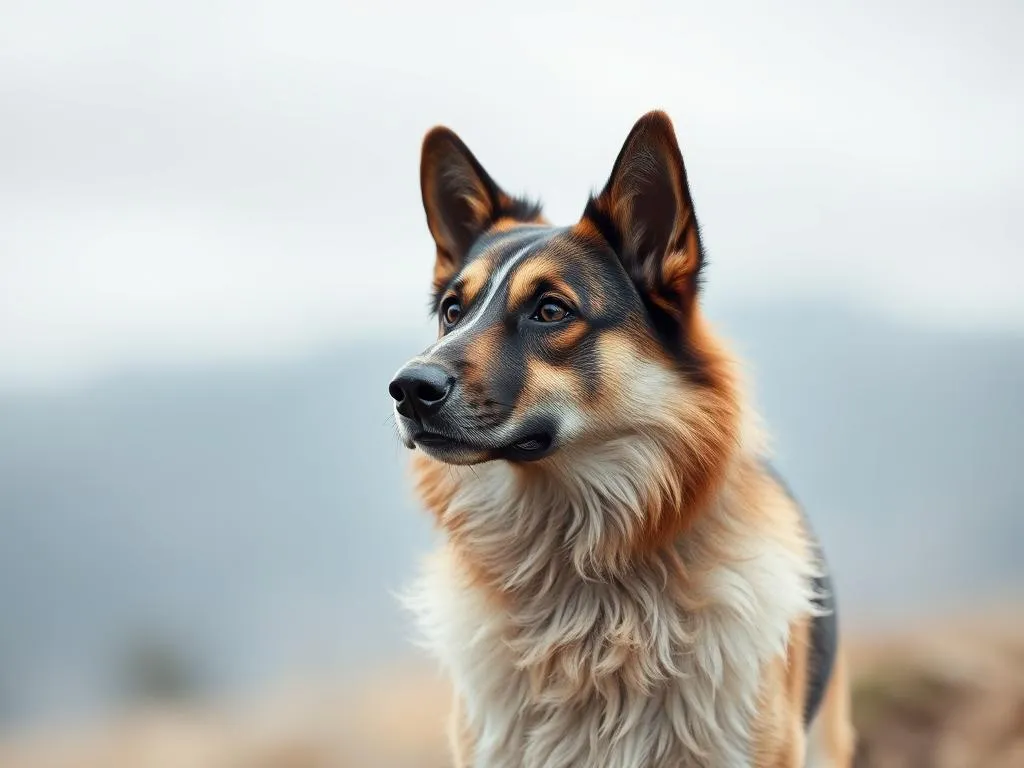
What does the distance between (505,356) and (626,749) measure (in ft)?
3.41

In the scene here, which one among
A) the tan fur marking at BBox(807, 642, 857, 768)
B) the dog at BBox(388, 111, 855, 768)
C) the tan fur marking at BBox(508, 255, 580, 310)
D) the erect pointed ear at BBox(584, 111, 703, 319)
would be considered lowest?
the tan fur marking at BBox(807, 642, 857, 768)

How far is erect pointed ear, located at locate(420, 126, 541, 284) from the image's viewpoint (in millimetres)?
2902

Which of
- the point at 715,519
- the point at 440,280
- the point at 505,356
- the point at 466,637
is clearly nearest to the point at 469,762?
the point at 466,637

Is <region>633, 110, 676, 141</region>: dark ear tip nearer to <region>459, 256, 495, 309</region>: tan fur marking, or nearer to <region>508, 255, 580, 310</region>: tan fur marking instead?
<region>508, 255, 580, 310</region>: tan fur marking

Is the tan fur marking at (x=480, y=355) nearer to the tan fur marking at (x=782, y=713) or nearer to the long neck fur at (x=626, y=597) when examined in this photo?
the long neck fur at (x=626, y=597)

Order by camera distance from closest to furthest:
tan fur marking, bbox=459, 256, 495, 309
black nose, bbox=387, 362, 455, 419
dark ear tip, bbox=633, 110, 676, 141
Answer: black nose, bbox=387, 362, 455, 419, dark ear tip, bbox=633, 110, 676, 141, tan fur marking, bbox=459, 256, 495, 309

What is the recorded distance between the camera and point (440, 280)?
2.99 m

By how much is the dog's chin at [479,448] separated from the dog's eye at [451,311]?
16.5 inches

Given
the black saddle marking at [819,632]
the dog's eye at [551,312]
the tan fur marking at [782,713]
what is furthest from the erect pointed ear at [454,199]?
the tan fur marking at [782,713]

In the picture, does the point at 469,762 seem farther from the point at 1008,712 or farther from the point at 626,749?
the point at 1008,712

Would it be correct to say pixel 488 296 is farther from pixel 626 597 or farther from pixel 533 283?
pixel 626 597

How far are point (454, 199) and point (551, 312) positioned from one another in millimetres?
662

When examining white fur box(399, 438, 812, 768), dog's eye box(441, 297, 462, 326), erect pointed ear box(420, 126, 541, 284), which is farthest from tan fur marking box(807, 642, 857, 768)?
erect pointed ear box(420, 126, 541, 284)

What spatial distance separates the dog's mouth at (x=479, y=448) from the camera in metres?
2.36
